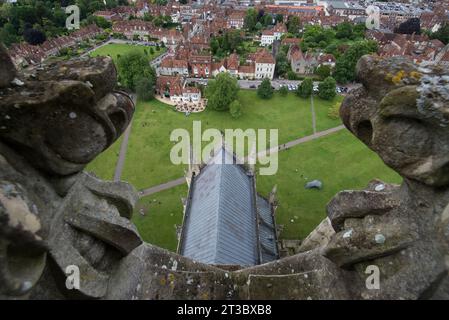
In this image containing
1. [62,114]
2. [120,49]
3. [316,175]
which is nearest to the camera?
[62,114]

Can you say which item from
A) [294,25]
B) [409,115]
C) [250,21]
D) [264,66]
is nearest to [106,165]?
[409,115]

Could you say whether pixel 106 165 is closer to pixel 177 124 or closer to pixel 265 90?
pixel 177 124

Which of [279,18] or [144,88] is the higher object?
[144,88]

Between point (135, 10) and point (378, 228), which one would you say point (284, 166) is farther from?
point (135, 10)

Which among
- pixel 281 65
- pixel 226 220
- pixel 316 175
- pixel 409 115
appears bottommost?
pixel 316 175

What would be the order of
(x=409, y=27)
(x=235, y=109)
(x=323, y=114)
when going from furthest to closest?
(x=409, y=27) < (x=323, y=114) < (x=235, y=109)

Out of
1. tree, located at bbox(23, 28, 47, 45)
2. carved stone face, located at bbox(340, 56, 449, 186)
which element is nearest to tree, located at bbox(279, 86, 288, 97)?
carved stone face, located at bbox(340, 56, 449, 186)

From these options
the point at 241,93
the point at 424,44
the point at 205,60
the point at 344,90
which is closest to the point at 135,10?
the point at 205,60
